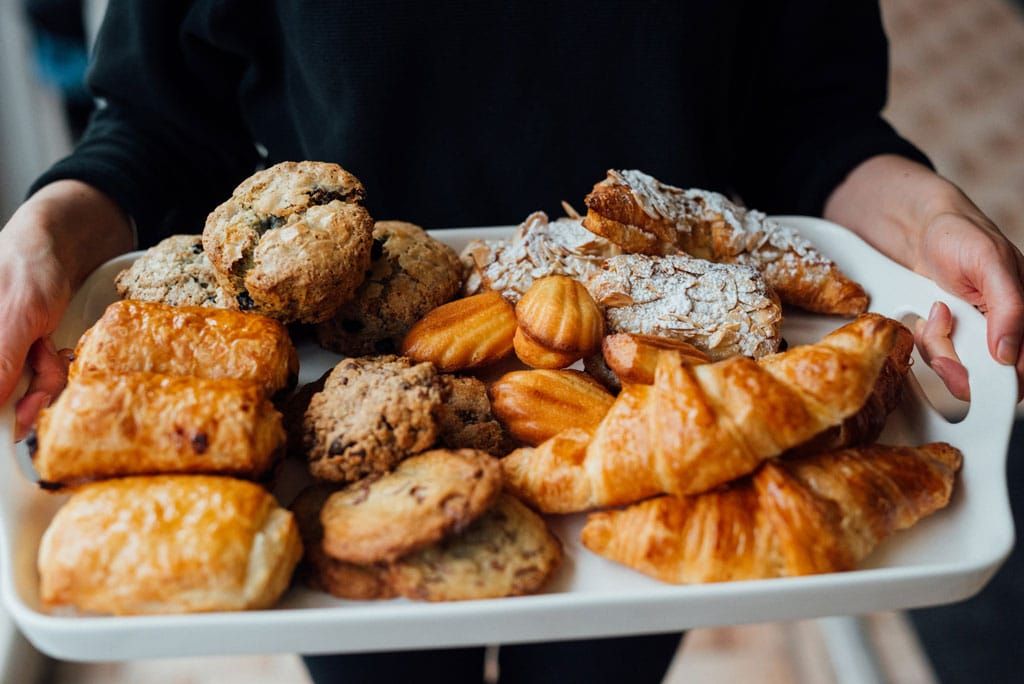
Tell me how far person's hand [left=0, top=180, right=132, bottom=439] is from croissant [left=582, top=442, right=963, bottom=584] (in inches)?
30.5

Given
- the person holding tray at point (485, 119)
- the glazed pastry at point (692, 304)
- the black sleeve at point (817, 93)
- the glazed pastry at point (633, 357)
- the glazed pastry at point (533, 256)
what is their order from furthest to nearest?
1. the black sleeve at point (817, 93)
2. the person holding tray at point (485, 119)
3. the glazed pastry at point (533, 256)
4. the glazed pastry at point (692, 304)
5. the glazed pastry at point (633, 357)

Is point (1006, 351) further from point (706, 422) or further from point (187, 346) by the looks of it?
point (187, 346)

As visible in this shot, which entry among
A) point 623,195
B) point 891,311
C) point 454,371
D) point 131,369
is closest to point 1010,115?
point 891,311

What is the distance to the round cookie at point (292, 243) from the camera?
114 centimetres

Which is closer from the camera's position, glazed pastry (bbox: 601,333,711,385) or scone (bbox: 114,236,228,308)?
glazed pastry (bbox: 601,333,711,385)

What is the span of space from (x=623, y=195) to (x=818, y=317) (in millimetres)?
390

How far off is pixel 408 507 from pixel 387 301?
1.36ft

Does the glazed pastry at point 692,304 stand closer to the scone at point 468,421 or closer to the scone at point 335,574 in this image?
the scone at point 468,421

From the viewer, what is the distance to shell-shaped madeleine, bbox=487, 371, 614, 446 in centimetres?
116

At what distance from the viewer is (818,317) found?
1455mm

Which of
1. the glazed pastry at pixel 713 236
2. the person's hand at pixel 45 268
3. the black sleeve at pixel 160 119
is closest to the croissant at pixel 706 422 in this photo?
the glazed pastry at pixel 713 236

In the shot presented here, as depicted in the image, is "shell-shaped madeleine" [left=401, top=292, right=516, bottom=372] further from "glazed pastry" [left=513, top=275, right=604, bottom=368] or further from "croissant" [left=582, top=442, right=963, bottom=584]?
"croissant" [left=582, top=442, right=963, bottom=584]

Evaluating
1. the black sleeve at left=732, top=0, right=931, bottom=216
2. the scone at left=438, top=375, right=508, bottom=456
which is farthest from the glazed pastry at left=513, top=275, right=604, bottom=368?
the black sleeve at left=732, top=0, right=931, bottom=216

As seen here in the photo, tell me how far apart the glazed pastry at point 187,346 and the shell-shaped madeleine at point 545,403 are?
29cm
